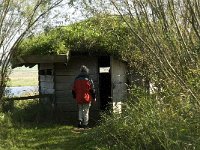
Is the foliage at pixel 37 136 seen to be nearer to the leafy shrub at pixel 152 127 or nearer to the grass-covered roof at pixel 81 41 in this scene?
the leafy shrub at pixel 152 127

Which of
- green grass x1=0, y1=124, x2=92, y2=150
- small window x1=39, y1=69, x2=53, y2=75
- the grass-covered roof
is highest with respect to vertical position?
the grass-covered roof

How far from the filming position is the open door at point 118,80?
1385 cm

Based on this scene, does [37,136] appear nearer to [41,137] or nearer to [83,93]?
[41,137]

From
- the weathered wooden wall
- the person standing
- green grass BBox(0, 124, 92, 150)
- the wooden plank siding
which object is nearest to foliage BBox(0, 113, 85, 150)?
green grass BBox(0, 124, 92, 150)

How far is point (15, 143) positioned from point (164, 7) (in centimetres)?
489

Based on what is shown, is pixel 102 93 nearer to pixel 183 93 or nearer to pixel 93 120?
pixel 93 120

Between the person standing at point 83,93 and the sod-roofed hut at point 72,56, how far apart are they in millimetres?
796

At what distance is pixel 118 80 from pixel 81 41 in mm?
1703

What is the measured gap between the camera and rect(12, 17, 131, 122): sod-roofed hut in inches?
539

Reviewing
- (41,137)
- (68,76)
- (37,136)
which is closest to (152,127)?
(41,137)

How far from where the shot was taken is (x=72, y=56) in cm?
1474

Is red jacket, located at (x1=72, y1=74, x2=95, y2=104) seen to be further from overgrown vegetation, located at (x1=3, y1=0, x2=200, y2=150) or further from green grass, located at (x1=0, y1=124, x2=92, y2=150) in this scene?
overgrown vegetation, located at (x1=3, y1=0, x2=200, y2=150)

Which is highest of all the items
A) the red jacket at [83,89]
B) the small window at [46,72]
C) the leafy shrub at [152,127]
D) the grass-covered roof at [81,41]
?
the grass-covered roof at [81,41]

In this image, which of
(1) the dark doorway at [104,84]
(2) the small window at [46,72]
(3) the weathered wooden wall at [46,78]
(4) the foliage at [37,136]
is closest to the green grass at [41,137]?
(4) the foliage at [37,136]
